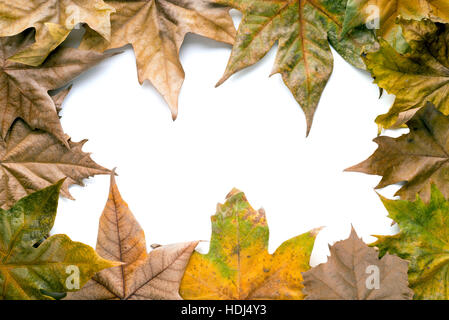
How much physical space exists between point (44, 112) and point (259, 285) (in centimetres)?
47

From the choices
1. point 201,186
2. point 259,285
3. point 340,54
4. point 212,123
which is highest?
point 340,54

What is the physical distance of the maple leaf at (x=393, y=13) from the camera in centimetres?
75

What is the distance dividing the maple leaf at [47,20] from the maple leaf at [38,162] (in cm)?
13

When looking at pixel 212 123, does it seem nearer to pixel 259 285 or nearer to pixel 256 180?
pixel 256 180

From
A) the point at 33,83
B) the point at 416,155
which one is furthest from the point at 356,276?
the point at 33,83

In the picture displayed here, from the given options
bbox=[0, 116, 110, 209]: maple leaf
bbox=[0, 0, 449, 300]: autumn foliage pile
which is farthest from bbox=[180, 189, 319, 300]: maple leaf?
bbox=[0, 116, 110, 209]: maple leaf

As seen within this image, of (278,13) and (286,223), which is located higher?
(278,13)

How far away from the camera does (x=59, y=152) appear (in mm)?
804

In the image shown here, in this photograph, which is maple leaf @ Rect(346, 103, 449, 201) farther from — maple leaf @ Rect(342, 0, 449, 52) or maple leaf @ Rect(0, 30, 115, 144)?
maple leaf @ Rect(0, 30, 115, 144)

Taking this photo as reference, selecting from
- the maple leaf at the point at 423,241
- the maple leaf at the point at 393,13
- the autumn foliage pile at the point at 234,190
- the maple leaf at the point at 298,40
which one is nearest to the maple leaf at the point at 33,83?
the autumn foliage pile at the point at 234,190

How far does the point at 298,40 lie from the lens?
0.80 meters

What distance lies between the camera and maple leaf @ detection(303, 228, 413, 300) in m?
0.68

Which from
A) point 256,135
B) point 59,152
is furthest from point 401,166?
point 59,152

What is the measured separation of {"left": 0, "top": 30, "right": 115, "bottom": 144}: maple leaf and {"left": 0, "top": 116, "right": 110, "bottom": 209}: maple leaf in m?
0.02
